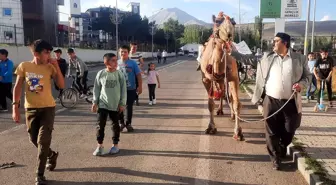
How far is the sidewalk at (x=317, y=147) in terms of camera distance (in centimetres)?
490

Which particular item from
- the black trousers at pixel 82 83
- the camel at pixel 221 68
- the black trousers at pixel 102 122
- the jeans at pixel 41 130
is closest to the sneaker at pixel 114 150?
the black trousers at pixel 102 122

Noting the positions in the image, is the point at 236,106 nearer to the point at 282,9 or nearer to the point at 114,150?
the point at 114,150

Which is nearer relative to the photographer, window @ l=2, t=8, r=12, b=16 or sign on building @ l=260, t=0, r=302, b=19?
sign on building @ l=260, t=0, r=302, b=19

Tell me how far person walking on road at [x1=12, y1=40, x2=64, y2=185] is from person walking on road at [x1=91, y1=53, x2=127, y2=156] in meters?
1.13

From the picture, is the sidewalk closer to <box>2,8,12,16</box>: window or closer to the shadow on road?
the shadow on road

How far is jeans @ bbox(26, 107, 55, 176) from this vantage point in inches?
189

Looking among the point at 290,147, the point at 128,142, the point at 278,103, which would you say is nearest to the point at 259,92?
the point at 278,103

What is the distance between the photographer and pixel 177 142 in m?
6.93

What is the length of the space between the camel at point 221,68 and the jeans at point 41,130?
3.45m

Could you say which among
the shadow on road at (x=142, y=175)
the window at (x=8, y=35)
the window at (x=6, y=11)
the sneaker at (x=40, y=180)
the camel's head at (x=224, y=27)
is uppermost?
the window at (x=6, y=11)

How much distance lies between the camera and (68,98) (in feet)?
36.5

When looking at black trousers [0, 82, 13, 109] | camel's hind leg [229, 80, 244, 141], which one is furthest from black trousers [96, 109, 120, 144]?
black trousers [0, 82, 13, 109]

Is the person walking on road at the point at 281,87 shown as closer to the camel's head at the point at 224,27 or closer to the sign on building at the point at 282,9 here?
the camel's head at the point at 224,27

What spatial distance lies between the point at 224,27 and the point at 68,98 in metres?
6.25
